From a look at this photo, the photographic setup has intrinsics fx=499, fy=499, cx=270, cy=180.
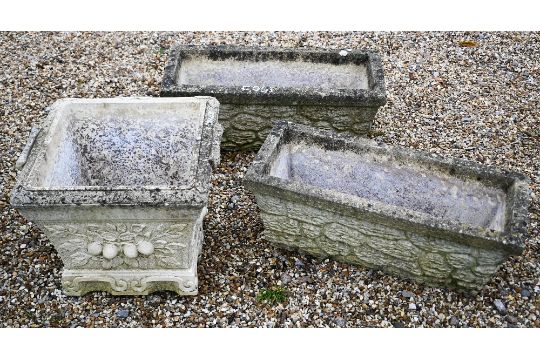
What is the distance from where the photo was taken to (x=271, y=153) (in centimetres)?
397

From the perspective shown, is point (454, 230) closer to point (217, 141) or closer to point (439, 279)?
point (439, 279)

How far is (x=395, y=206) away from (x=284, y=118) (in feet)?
6.05

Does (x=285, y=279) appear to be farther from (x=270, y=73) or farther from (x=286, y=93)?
(x=270, y=73)

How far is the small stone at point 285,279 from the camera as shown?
13.2ft

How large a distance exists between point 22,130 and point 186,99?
260cm

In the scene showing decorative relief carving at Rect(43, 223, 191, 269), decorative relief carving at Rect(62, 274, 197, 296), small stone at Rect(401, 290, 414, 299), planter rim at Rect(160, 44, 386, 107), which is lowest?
decorative relief carving at Rect(62, 274, 197, 296)

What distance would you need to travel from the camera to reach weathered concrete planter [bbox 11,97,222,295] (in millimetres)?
3203

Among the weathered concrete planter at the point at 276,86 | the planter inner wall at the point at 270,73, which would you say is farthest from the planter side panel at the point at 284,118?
the planter inner wall at the point at 270,73

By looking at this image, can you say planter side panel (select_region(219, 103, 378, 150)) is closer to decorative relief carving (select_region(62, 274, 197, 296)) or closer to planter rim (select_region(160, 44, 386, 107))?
planter rim (select_region(160, 44, 386, 107))

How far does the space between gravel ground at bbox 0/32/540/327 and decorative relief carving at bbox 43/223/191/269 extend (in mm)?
367

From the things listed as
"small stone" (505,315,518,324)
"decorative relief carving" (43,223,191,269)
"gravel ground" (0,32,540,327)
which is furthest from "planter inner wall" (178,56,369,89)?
"small stone" (505,315,518,324)

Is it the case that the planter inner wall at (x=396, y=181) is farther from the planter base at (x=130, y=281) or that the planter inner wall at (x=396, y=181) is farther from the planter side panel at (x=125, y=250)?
the planter base at (x=130, y=281)

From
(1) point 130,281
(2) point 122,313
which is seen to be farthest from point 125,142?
(2) point 122,313

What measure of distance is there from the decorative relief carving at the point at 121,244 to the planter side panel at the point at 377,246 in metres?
0.76
